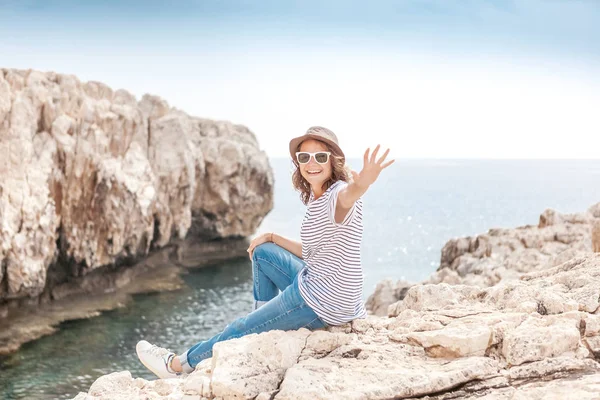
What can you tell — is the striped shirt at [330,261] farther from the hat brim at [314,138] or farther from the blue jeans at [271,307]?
the hat brim at [314,138]

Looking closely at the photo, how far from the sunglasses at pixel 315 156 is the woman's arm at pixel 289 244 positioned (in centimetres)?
131

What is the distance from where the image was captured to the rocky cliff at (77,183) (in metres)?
27.7

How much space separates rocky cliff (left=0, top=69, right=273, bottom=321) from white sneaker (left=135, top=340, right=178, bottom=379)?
75.1 feet

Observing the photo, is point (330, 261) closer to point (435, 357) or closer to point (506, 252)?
point (435, 357)

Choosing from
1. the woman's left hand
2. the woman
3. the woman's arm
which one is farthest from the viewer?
the woman's arm

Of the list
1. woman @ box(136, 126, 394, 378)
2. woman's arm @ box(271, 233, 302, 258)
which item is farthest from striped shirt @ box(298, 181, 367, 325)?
woman's arm @ box(271, 233, 302, 258)

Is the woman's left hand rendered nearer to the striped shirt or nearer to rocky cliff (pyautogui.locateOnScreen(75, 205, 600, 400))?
the striped shirt

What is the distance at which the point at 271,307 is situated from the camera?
6.02 metres

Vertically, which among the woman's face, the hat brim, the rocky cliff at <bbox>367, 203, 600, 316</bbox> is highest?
the hat brim

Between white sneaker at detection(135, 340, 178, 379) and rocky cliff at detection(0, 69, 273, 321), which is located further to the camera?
rocky cliff at detection(0, 69, 273, 321)

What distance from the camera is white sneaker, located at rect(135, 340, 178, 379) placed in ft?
21.3

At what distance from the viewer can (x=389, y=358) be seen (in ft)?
17.9

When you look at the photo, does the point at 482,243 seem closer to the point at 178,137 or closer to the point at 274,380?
the point at 274,380

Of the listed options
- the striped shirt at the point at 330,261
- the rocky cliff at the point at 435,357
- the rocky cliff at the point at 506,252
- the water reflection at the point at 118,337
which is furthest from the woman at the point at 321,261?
the water reflection at the point at 118,337
